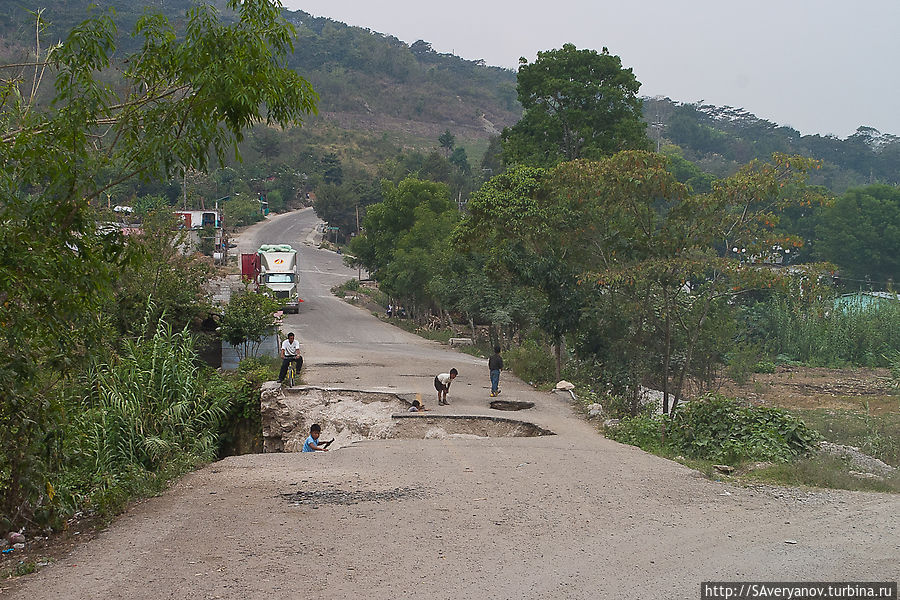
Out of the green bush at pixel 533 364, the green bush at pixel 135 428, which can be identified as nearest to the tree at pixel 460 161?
the green bush at pixel 533 364

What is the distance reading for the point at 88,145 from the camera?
6672 millimetres

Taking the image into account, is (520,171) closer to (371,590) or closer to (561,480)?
(561,480)

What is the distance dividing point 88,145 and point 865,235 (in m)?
53.3

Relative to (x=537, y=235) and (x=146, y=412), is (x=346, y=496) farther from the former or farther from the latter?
(x=537, y=235)

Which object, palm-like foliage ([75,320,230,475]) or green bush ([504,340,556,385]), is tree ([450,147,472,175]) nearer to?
green bush ([504,340,556,385])

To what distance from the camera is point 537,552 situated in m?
6.96

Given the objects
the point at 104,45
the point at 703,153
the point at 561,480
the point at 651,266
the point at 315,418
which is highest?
the point at 703,153

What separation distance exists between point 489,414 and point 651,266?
430 cm

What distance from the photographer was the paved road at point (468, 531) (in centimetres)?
617

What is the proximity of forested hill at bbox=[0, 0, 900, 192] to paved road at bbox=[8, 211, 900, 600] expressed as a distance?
77.0 metres

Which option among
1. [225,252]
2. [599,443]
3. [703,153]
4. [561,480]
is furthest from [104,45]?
[703,153]

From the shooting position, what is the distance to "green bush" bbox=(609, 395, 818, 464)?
1196 cm

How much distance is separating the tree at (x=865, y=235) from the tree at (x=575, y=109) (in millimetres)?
28627

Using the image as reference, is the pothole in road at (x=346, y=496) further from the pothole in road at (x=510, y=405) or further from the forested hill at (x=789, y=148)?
the forested hill at (x=789, y=148)
